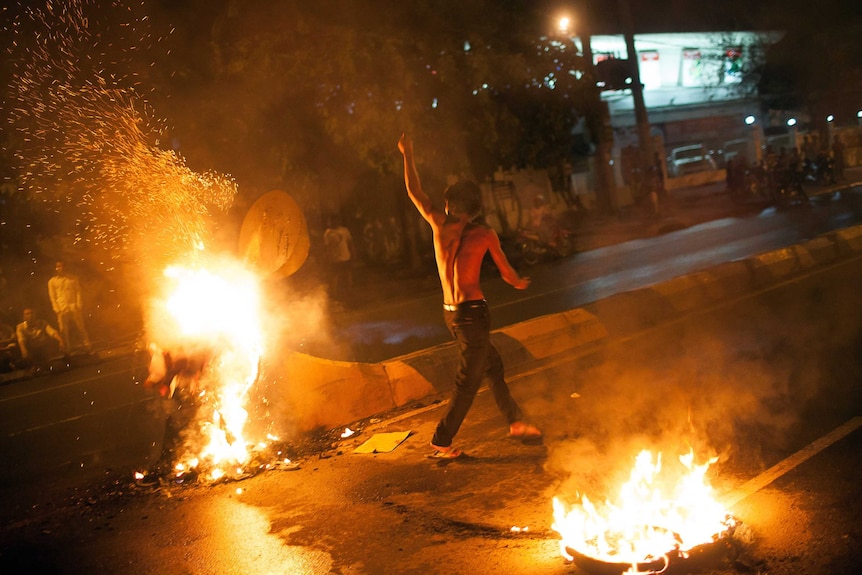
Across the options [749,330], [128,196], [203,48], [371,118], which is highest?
[203,48]

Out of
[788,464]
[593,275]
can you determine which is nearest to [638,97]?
[593,275]

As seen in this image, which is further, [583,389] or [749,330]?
[749,330]

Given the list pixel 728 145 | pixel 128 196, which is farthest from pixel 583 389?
pixel 728 145

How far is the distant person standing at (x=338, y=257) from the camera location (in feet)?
56.9

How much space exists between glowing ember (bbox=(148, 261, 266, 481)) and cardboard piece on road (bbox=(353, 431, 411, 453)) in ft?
2.72

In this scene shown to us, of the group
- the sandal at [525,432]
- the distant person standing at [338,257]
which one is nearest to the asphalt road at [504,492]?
the sandal at [525,432]

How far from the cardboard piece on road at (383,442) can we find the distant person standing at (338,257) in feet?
37.7

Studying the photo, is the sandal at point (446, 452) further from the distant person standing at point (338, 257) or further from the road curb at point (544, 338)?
the distant person standing at point (338, 257)

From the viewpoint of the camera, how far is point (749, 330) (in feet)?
27.5

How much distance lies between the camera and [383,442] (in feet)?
19.3

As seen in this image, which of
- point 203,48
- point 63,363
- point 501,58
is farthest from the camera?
point 501,58

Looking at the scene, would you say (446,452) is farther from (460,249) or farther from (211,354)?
(211,354)

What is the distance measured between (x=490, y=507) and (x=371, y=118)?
1288 cm

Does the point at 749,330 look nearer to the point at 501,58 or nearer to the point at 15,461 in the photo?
the point at 15,461
